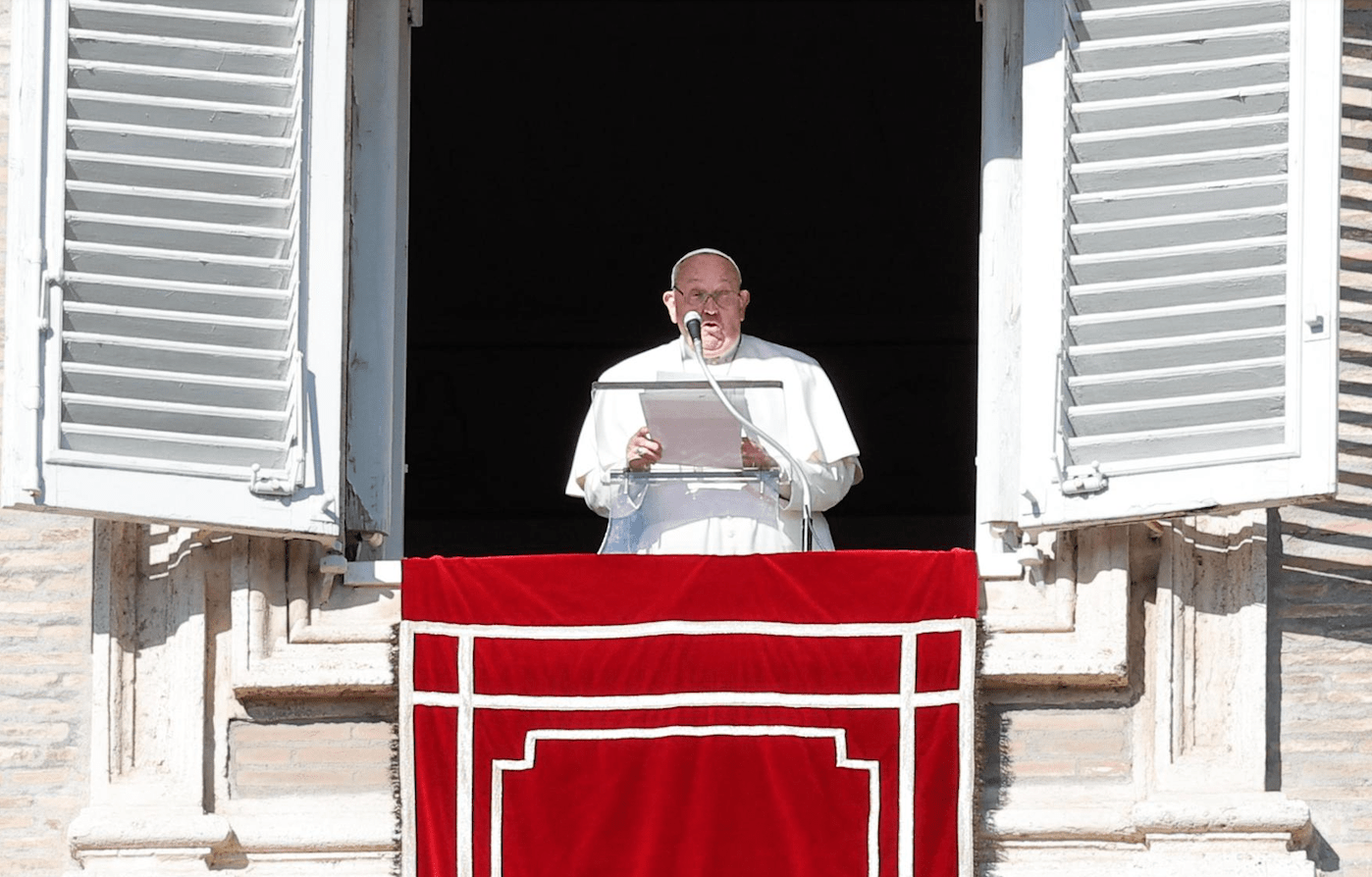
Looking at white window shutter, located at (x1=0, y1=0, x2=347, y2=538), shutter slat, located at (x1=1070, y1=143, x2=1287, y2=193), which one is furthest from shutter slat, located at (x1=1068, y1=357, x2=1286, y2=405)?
white window shutter, located at (x1=0, y1=0, x2=347, y2=538)

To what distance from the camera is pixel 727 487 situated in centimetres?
786

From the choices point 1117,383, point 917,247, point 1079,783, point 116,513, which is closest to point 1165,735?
point 1079,783

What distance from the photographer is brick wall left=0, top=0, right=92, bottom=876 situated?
25.8 ft

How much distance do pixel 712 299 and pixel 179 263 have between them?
1.40 metres

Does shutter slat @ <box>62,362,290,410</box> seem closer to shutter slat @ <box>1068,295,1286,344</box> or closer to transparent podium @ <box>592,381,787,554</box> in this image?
transparent podium @ <box>592,381,787,554</box>

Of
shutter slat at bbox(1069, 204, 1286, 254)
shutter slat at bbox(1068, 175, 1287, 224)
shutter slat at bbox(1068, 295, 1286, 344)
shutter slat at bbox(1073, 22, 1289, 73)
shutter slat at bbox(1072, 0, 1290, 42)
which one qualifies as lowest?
shutter slat at bbox(1068, 295, 1286, 344)

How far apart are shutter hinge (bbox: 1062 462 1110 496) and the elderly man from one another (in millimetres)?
697

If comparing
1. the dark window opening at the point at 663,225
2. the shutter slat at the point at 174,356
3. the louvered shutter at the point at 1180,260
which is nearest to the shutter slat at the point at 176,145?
the shutter slat at the point at 174,356

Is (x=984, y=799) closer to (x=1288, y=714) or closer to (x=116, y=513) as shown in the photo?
(x=1288, y=714)

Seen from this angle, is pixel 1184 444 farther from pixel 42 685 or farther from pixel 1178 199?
pixel 42 685

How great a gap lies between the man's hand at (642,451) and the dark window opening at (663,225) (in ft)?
17.5

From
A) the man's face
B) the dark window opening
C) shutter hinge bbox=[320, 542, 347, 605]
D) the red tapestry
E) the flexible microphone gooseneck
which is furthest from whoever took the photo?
the dark window opening

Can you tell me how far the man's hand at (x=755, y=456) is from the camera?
25.4ft

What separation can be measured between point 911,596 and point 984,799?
0.50 m
